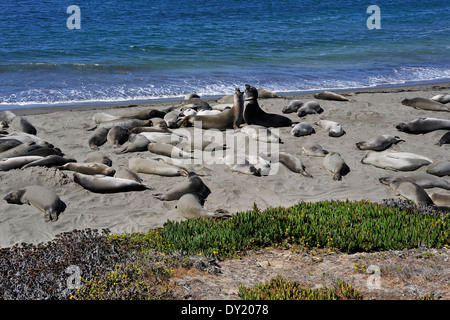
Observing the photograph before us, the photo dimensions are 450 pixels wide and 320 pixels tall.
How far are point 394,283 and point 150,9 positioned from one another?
106 ft

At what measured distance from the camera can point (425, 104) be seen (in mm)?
12836

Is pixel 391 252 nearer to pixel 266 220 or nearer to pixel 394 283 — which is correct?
pixel 394 283

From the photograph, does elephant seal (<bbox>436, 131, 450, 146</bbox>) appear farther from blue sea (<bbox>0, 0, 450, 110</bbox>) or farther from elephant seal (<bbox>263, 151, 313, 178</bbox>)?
blue sea (<bbox>0, 0, 450, 110</bbox>)

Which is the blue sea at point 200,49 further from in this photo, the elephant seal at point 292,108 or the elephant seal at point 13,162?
the elephant seal at point 13,162

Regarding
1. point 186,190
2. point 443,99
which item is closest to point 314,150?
point 186,190

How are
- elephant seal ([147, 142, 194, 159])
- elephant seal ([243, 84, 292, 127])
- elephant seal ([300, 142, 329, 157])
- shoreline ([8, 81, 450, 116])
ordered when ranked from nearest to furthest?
elephant seal ([147, 142, 194, 159])
elephant seal ([300, 142, 329, 157])
elephant seal ([243, 84, 292, 127])
shoreline ([8, 81, 450, 116])

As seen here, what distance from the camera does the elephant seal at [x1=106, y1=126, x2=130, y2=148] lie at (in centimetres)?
1018

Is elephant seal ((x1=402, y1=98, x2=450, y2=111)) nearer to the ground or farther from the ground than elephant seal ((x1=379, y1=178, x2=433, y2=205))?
farther from the ground

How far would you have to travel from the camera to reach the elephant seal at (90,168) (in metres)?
8.41

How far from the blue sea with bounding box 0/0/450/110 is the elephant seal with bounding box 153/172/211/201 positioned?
8365 millimetres

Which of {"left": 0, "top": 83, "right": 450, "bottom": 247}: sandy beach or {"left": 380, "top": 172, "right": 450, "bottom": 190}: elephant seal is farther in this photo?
{"left": 380, "top": 172, "right": 450, "bottom": 190}: elephant seal

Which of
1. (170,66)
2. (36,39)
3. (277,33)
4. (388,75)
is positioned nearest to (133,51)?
(170,66)

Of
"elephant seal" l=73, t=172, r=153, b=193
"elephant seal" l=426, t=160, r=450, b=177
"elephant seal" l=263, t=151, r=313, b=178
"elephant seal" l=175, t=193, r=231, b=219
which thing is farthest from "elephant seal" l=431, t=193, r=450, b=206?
"elephant seal" l=73, t=172, r=153, b=193

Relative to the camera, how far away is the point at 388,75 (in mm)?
19766
